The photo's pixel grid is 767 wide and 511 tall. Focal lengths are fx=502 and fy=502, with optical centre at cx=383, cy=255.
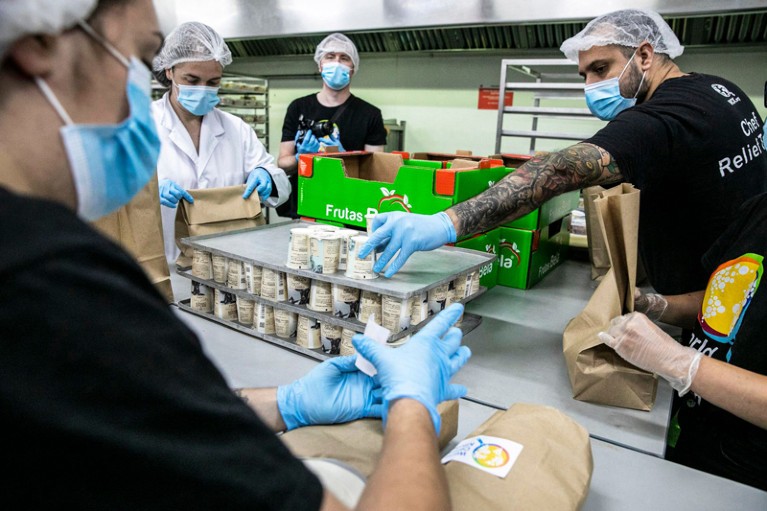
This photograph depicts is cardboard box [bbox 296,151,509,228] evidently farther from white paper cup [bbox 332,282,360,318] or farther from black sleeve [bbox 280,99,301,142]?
black sleeve [bbox 280,99,301,142]

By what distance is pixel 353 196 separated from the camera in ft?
6.77

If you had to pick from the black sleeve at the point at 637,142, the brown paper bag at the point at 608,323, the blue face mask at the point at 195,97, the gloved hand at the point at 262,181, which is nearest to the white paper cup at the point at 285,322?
the brown paper bag at the point at 608,323

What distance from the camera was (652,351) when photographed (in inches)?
46.6

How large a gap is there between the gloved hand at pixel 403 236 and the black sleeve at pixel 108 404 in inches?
36.4

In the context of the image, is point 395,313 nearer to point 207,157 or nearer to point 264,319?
point 264,319

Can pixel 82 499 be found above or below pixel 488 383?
above

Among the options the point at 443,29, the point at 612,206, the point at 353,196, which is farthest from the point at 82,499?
the point at 443,29

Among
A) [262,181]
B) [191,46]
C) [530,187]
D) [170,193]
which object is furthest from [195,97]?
[530,187]

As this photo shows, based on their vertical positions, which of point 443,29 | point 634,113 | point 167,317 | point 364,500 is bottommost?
point 364,500

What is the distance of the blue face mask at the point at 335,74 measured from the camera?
132 inches

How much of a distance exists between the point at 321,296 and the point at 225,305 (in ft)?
1.30

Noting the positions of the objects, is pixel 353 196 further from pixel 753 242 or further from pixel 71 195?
pixel 71 195

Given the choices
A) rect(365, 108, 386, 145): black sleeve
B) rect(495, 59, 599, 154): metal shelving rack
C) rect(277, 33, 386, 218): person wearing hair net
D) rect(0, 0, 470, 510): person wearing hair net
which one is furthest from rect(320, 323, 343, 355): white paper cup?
rect(495, 59, 599, 154): metal shelving rack

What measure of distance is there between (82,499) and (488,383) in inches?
42.9
